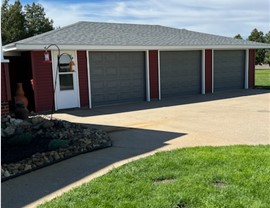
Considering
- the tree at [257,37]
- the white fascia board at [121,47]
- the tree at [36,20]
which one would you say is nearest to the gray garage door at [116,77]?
the white fascia board at [121,47]

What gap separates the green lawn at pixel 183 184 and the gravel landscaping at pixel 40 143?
4.59 ft

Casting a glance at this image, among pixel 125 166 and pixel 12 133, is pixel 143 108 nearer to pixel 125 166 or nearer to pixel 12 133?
pixel 12 133

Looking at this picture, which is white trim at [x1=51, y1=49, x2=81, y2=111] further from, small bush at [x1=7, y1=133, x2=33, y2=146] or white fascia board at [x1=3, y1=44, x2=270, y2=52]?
small bush at [x1=7, y1=133, x2=33, y2=146]

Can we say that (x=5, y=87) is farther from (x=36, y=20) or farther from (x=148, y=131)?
(x=36, y=20)

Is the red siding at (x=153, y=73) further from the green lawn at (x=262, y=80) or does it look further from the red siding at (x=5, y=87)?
the green lawn at (x=262, y=80)

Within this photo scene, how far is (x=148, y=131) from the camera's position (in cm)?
832

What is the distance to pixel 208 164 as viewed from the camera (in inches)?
201

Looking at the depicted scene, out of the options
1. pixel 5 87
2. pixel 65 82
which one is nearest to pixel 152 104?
pixel 65 82

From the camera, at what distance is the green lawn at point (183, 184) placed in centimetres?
382

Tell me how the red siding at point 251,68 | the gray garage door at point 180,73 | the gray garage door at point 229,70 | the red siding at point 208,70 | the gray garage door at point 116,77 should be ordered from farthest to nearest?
the red siding at point 251,68 → the gray garage door at point 229,70 → the red siding at point 208,70 → the gray garage door at point 180,73 → the gray garage door at point 116,77

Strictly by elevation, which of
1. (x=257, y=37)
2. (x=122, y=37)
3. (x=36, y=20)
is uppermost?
(x=36, y=20)

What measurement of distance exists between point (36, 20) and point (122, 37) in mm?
36532

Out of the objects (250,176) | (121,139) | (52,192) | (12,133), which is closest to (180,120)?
(121,139)

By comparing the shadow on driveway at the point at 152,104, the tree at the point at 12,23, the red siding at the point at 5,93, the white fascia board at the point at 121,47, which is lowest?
the shadow on driveway at the point at 152,104
